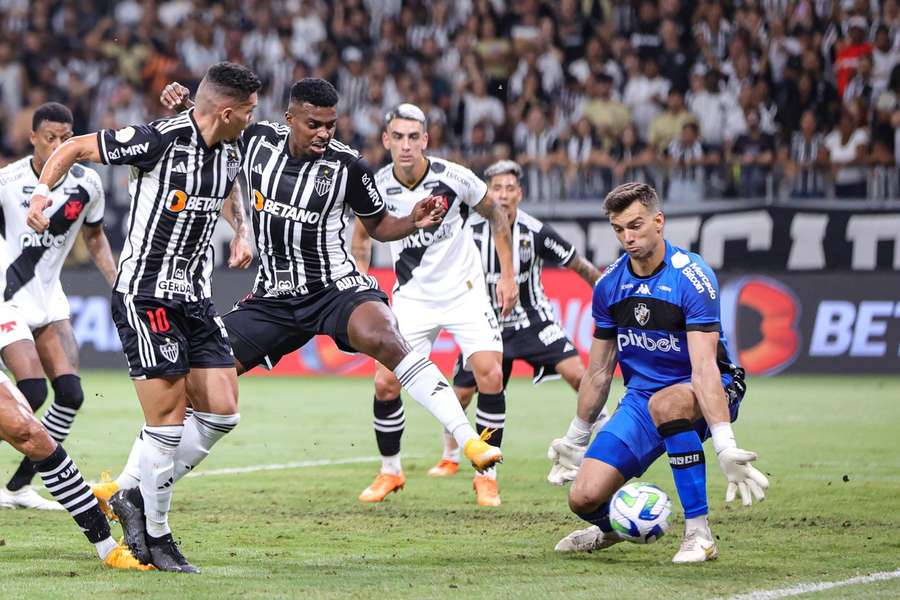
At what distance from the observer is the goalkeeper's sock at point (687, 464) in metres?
6.70

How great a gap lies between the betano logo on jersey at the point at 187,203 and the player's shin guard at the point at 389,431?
312 cm

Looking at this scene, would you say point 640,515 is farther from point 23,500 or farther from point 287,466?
point 287,466

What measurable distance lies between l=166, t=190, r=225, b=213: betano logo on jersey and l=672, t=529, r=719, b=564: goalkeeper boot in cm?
290

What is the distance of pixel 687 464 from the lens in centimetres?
A: 671

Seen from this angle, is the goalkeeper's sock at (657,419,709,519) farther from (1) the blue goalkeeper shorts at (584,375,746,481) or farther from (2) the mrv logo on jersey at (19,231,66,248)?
(2) the mrv logo on jersey at (19,231,66,248)

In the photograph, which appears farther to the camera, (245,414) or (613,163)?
(613,163)

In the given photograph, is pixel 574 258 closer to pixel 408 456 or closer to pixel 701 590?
pixel 408 456

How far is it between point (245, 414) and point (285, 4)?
11.5 m

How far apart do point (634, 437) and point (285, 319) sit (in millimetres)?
2161

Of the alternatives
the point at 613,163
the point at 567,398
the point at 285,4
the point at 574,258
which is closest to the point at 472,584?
the point at 574,258

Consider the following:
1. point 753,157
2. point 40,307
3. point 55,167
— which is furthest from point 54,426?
point 753,157

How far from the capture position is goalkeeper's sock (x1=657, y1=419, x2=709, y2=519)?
6.70 m

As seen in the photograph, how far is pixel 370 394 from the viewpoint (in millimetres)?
16297

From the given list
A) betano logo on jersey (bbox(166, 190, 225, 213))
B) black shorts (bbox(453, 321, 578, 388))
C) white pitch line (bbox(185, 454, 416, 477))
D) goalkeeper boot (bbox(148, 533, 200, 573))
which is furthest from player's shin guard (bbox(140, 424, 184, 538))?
black shorts (bbox(453, 321, 578, 388))
